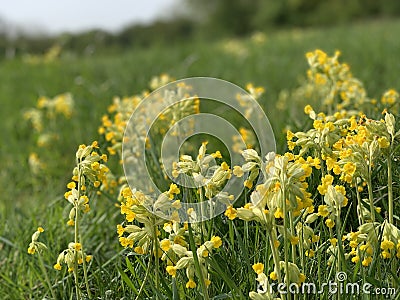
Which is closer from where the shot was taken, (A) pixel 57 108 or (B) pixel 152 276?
(B) pixel 152 276

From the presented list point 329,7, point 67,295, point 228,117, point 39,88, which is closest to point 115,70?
point 39,88

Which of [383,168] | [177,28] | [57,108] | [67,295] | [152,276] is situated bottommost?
[67,295]

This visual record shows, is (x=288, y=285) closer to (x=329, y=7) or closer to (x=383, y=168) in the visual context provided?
(x=383, y=168)

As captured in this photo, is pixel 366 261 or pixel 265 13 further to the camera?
pixel 265 13

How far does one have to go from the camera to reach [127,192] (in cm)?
151

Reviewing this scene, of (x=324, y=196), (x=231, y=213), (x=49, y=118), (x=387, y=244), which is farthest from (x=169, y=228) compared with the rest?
(x=49, y=118)

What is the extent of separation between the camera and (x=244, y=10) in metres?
44.9

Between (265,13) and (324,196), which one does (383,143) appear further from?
(265,13)

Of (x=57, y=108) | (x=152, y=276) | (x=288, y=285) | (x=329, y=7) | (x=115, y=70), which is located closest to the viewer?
(x=288, y=285)

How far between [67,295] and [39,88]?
15.5ft

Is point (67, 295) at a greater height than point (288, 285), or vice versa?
point (288, 285)

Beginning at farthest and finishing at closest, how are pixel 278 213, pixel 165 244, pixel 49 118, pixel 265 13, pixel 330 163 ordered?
pixel 265 13, pixel 49 118, pixel 330 163, pixel 165 244, pixel 278 213

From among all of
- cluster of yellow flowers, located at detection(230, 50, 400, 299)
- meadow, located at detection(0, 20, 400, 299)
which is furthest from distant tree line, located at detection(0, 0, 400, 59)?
cluster of yellow flowers, located at detection(230, 50, 400, 299)

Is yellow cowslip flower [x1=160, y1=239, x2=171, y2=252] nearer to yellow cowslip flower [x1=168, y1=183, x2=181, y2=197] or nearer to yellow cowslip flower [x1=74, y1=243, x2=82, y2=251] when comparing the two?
yellow cowslip flower [x1=168, y1=183, x2=181, y2=197]
